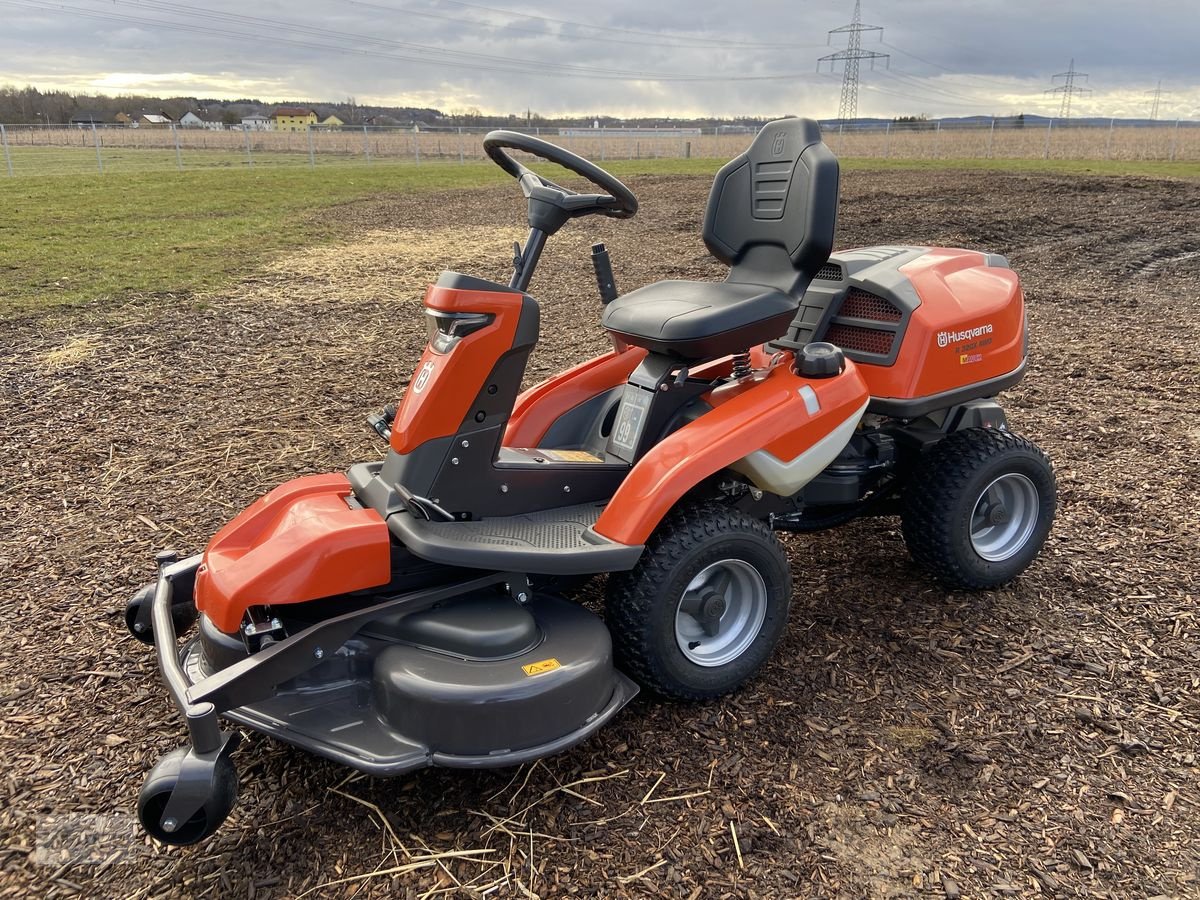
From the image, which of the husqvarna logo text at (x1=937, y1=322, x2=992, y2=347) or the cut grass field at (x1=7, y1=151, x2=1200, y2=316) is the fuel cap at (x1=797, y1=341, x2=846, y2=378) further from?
the cut grass field at (x1=7, y1=151, x2=1200, y2=316)

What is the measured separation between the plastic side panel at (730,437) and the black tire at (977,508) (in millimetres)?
580

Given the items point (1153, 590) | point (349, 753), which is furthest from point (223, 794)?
point (1153, 590)

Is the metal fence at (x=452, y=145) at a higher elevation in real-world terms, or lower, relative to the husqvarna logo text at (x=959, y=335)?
higher

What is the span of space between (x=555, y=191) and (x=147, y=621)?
1915mm

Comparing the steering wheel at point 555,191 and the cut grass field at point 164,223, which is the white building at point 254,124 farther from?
the steering wheel at point 555,191

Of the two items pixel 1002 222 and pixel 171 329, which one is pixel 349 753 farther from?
pixel 1002 222

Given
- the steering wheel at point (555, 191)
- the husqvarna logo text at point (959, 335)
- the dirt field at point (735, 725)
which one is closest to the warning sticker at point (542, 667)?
the dirt field at point (735, 725)

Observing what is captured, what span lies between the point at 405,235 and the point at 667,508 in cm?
1068

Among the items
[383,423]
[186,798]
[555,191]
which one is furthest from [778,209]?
[186,798]

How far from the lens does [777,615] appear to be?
2.79m

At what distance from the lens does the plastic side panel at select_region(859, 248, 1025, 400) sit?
3020 mm

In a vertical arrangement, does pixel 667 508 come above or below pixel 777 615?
above

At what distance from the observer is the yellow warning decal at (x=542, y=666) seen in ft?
7.48

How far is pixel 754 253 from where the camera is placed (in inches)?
126
